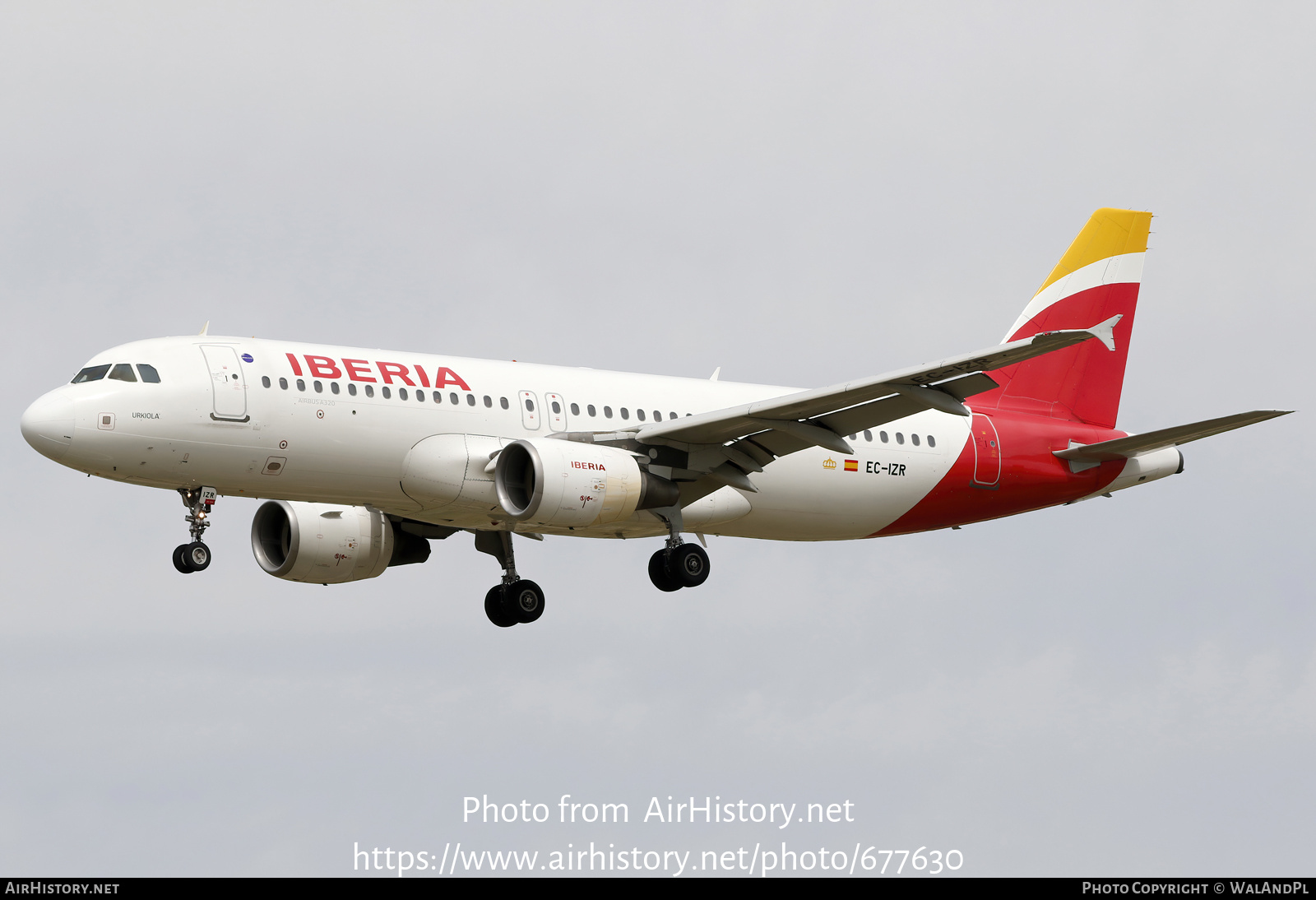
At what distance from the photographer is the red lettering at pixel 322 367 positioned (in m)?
32.6

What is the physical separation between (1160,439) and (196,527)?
781 inches

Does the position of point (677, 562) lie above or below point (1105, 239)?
below

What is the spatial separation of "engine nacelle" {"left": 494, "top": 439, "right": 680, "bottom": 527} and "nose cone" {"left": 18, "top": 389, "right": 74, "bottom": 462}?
7.67 m

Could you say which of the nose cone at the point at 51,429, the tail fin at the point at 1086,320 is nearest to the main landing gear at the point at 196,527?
the nose cone at the point at 51,429

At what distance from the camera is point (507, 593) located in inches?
1540

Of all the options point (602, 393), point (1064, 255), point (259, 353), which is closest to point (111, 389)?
point (259, 353)

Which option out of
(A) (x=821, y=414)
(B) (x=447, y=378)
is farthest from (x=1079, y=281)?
(B) (x=447, y=378)

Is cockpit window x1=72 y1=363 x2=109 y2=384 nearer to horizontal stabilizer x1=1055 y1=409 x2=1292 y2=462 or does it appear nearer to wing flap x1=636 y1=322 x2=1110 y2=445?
wing flap x1=636 y1=322 x2=1110 y2=445

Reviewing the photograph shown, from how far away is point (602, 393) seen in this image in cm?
3591

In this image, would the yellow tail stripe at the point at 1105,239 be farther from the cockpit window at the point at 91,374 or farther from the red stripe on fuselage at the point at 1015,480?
the cockpit window at the point at 91,374

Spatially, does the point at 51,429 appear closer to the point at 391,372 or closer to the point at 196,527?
the point at 196,527

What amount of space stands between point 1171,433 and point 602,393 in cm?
1192

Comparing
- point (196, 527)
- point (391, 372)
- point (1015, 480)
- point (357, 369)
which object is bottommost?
point (196, 527)

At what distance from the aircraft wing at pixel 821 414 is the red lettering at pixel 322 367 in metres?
4.96
